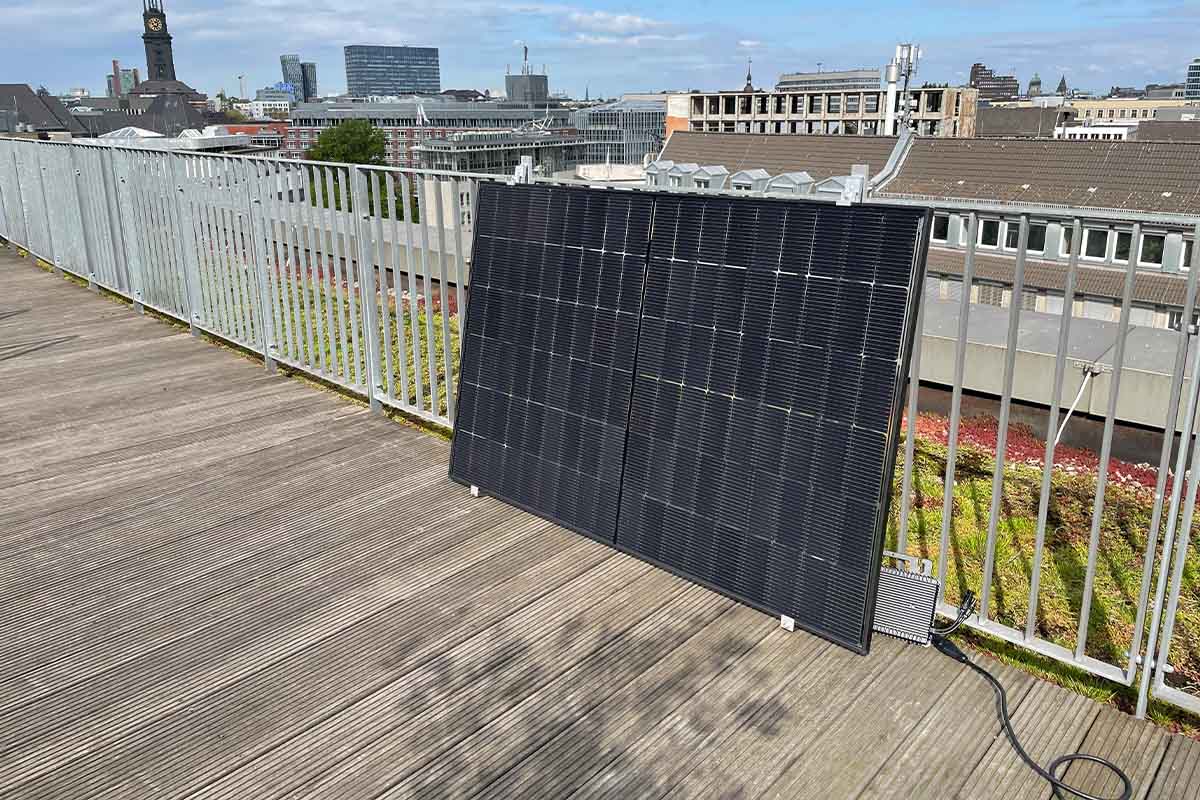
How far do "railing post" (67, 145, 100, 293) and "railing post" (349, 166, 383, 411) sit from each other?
215 inches

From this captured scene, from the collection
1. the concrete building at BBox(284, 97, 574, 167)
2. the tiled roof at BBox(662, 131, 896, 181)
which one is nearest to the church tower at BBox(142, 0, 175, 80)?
the concrete building at BBox(284, 97, 574, 167)

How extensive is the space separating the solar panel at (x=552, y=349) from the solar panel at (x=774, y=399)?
131 mm

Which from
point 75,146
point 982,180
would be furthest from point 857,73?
point 75,146

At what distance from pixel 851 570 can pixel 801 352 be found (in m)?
0.76

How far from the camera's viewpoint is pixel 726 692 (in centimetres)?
279

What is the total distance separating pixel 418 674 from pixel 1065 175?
35.6 m

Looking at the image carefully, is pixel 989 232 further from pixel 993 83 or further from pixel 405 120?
pixel 993 83

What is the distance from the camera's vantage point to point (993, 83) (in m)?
180

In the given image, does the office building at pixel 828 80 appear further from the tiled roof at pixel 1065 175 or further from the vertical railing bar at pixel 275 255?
the vertical railing bar at pixel 275 255

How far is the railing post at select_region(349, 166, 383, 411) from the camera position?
513cm

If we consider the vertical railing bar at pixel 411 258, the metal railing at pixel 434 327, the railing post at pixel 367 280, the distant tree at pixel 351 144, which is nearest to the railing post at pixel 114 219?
the metal railing at pixel 434 327

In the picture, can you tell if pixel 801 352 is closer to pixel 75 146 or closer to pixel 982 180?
pixel 75 146

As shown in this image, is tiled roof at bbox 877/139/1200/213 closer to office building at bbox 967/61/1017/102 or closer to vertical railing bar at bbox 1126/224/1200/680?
vertical railing bar at bbox 1126/224/1200/680

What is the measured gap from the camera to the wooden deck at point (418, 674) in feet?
8.08
